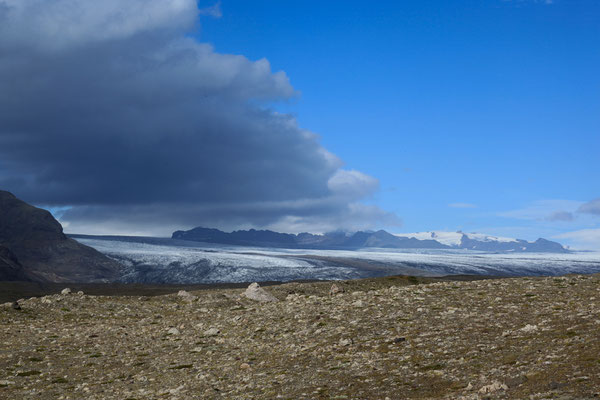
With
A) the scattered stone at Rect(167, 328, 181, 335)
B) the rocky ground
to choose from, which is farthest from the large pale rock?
the scattered stone at Rect(167, 328, 181, 335)

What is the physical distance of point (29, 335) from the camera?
32844 millimetres

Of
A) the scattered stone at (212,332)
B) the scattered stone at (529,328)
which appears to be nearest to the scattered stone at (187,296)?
the scattered stone at (212,332)

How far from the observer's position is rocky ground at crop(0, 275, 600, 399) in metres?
15.5

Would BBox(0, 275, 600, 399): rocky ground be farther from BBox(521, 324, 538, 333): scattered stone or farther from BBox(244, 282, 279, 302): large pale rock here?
BBox(244, 282, 279, 302): large pale rock

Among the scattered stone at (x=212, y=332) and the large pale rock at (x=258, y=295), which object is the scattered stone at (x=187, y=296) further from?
the scattered stone at (x=212, y=332)

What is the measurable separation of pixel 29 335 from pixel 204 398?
65.9 feet

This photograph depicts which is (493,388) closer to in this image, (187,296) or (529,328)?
(529,328)

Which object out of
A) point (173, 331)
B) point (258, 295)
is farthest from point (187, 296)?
point (173, 331)

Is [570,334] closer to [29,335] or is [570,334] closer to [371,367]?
[371,367]

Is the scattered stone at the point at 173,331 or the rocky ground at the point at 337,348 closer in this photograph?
the rocky ground at the point at 337,348

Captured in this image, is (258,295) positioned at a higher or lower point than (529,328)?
lower

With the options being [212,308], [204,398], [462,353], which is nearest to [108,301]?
[212,308]

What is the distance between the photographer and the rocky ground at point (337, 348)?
1552 cm

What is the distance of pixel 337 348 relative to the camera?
2156 cm
